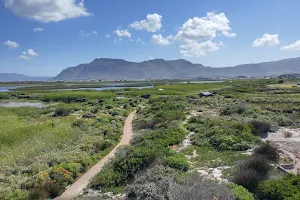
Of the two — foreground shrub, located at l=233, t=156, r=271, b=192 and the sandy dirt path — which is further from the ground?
foreground shrub, located at l=233, t=156, r=271, b=192

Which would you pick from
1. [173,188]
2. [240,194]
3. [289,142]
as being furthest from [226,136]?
[173,188]

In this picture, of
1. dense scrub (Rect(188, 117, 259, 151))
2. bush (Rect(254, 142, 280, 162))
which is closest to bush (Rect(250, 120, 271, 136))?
dense scrub (Rect(188, 117, 259, 151))

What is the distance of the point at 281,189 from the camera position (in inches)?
457

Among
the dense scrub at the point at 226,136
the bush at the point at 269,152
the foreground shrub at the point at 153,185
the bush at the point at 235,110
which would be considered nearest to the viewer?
the foreground shrub at the point at 153,185

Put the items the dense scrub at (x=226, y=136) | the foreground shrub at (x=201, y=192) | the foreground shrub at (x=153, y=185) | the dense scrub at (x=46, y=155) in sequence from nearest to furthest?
the foreground shrub at (x=201, y=192), the foreground shrub at (x=153, y=185), the dense scrub at (x=46, y=155), the dense scrub at (x=226, y=136)

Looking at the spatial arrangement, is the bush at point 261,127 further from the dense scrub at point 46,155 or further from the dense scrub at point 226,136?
the dense scrub at point 46,155

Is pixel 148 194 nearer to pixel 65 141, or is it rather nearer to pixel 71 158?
pixel 71 158

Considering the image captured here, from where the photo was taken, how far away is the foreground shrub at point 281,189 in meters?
11.3

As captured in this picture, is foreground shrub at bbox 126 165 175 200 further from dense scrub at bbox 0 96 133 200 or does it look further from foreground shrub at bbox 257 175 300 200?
dense scrub at bbox 0 96 133 200

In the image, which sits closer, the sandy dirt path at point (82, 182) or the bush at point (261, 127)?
→ the sandy dirt path at point (82, 182)

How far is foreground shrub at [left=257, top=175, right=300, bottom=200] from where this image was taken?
1130 centimetres

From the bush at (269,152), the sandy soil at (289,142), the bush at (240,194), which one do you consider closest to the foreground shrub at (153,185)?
the bush at (240,194)

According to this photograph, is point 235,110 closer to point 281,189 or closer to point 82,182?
point 281,189

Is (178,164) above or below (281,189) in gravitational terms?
below
